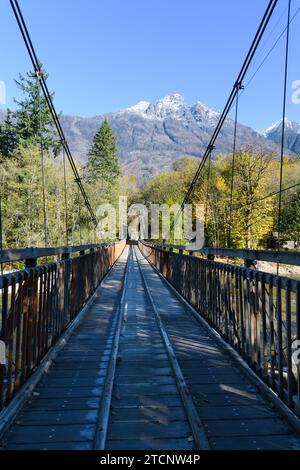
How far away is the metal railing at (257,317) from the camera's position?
310 cm

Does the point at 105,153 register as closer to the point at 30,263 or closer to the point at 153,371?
the point at 30,263

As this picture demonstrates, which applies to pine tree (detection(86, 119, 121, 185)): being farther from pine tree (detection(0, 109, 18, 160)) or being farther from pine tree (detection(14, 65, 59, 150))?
pine tree (detection(0, 109, 18, 160))

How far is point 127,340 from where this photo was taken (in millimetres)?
5781

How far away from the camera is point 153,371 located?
13.9 feet

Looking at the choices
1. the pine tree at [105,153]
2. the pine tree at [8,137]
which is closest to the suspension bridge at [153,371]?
the pine tree at [8,137]

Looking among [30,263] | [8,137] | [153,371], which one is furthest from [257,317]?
[8,137]

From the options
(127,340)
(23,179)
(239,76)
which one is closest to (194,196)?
(23,179)

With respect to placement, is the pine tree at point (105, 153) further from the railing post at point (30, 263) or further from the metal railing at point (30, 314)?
the railing post at point (30, 263)

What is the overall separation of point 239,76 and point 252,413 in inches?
325

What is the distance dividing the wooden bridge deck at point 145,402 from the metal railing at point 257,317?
19 cm

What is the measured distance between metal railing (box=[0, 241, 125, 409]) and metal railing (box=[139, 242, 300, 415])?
188cm

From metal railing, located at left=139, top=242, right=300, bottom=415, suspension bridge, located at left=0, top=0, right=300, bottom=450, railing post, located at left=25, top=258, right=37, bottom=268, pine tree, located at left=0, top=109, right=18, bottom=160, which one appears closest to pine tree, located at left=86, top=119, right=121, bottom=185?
pine tree, located at left=0, top=109, right=18, bottom=160

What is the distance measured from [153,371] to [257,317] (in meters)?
1.10
